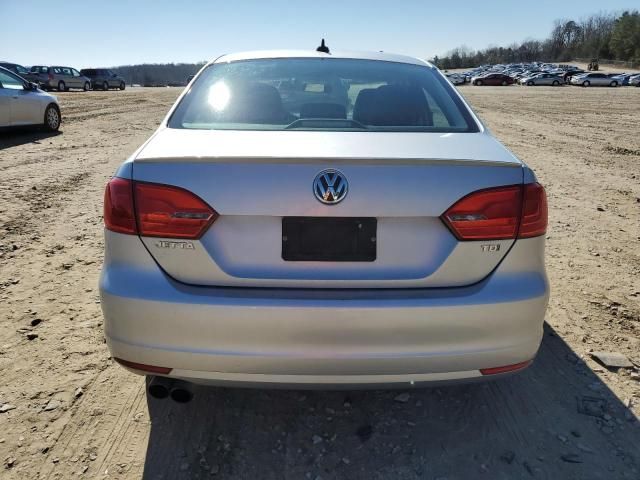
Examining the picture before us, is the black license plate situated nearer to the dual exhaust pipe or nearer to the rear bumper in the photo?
the rear bumper

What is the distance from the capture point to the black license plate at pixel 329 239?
1851mm

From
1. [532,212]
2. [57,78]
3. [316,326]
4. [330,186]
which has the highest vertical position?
[57,78]

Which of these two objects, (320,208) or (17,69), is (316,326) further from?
(17,69)

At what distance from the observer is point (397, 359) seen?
1.92 m

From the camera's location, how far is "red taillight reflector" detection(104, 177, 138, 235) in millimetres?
1931

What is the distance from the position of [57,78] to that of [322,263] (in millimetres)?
39114

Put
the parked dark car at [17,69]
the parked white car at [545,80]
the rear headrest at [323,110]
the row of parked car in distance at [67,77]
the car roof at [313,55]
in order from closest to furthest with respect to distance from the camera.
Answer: the rear headrest at [323,110], the car roof at [313,55], the parked dark car at [17,69], the row of parked car in distance at [67,77], the parked white car at [545,80]

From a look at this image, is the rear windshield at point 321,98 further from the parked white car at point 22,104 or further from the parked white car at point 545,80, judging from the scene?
the parked white car at point 545,80

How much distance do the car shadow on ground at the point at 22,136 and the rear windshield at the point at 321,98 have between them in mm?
9482

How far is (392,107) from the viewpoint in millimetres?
2676

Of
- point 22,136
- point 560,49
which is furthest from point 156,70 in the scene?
point 22,136

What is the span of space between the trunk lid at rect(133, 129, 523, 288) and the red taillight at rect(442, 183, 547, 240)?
3 centimetres

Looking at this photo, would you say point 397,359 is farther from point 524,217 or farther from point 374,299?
point 524,217

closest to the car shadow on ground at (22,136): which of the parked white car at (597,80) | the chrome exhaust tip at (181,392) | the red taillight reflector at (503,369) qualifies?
the chrome exhaust tip at (181,392)
